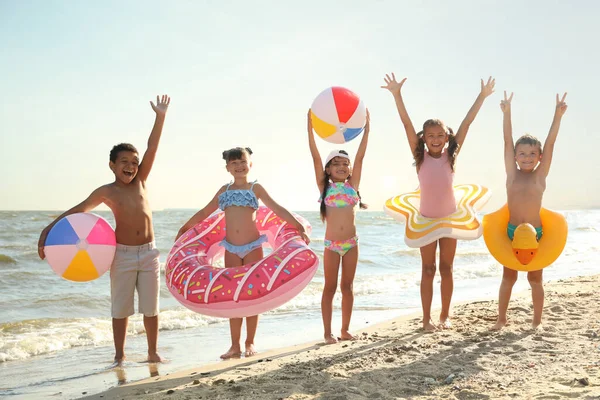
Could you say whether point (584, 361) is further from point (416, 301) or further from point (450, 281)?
point (416, 301)

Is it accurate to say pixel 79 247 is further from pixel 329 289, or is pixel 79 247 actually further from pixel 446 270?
pixel 446 270

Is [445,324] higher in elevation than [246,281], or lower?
lower

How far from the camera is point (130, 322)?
23.5 ft

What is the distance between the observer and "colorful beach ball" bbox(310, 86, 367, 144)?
5.32 m

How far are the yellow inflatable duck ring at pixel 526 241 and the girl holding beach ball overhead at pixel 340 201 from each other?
51.8 inches

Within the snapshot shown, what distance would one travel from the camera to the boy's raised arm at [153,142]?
515cm

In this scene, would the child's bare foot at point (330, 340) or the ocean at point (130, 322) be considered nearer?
the ocean at point (130, 322)

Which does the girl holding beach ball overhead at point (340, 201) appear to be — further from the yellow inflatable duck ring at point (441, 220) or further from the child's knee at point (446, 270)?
the child's knee at point (446, 270)

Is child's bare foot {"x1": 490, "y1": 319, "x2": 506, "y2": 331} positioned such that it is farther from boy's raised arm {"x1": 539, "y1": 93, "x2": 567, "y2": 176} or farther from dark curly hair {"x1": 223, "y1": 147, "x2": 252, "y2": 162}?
dark curly hair {"x1": 223, "y1": 147, "x2": 252, "y2": 162}

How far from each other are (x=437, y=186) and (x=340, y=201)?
97 cm

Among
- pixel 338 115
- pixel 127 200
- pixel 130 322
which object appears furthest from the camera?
pixel 130 322

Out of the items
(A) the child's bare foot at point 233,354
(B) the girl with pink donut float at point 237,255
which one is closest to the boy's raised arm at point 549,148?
(B) the girl with pink donut float at point 237,255

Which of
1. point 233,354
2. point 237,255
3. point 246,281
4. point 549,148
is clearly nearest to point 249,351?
point 233,354

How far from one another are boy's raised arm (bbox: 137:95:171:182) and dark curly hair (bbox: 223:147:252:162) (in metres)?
0.64
